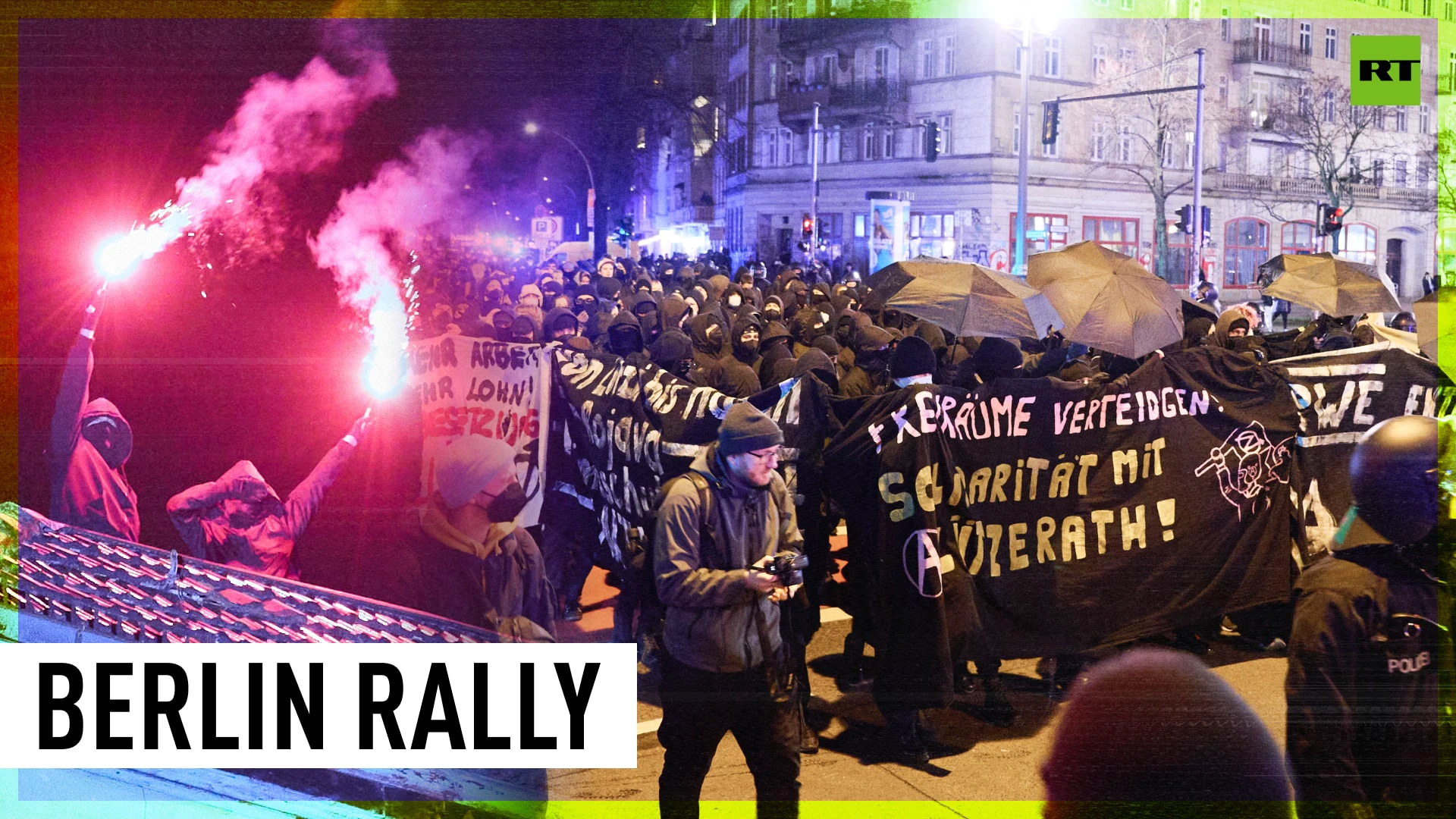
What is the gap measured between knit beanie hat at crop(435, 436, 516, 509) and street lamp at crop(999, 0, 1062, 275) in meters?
16.8

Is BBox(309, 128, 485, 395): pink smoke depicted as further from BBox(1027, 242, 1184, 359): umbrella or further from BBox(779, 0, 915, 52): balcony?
BBox(779, 0, 915, 52): balcony

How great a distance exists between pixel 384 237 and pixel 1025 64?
2307 centimetres

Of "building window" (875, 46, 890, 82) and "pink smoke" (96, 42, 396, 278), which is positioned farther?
"building window" (875, 46, 890, 82)

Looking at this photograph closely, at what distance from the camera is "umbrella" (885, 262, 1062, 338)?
7.21 metres

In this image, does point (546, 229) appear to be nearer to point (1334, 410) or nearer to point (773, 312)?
point (773, 312)

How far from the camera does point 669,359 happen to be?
740 centimetres

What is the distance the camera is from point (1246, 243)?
37.8 metres

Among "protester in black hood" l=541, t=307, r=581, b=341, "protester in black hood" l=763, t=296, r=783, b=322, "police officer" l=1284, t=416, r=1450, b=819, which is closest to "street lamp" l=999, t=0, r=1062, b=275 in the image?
"protester in black hood" l=763, t=296, r=783, b=322

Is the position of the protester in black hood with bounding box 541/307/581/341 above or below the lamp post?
below

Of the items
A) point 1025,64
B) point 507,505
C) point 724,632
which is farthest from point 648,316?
point 1025,64

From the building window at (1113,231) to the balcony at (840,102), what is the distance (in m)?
9.08

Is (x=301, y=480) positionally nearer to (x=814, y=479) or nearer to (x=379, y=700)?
(x=379, y=700)

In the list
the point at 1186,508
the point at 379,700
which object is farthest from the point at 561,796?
the point at 1186,508

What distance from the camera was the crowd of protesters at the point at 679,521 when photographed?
387 centimetres
